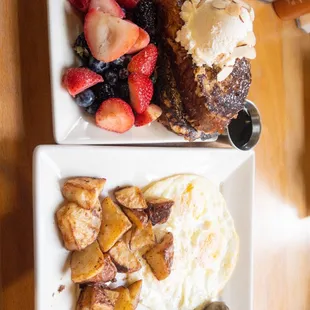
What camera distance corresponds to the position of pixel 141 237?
145cm

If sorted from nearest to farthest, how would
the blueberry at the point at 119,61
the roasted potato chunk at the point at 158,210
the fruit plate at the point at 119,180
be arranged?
the fruit plate at the point at 119,180
the blueberry at the point at 119,61
the roasted potato chunk at the point at 158,210

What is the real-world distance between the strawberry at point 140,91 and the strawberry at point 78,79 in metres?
0.11

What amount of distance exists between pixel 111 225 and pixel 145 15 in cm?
60

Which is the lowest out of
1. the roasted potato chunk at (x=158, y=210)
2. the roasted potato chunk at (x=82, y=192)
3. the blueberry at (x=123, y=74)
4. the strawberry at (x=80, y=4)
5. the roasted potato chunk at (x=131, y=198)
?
the roasted potato chunk at (x=158, y=210)

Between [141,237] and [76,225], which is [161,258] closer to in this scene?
[141,237]

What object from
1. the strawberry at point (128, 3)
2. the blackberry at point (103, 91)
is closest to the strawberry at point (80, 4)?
the strawberry at point (128, 3)

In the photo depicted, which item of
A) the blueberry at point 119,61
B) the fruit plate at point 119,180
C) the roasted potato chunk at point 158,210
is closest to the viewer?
the fruit plate at point 119,180

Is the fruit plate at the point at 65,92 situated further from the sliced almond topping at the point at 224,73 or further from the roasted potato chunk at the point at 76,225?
the sliced almond topping at the point at 224,73

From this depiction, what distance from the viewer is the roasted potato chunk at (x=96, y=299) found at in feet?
4.37

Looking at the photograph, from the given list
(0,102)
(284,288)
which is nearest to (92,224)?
(0,102)

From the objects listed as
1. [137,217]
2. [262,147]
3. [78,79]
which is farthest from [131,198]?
[262,147]

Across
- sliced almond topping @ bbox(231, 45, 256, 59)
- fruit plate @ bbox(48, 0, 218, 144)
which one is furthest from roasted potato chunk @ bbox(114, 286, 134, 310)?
sliced almond topping @ bbox(231, 45, 256, 59)

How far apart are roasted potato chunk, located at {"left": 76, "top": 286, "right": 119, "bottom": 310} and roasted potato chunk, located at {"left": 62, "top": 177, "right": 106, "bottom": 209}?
0.24 meters

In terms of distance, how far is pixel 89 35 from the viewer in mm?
1326
